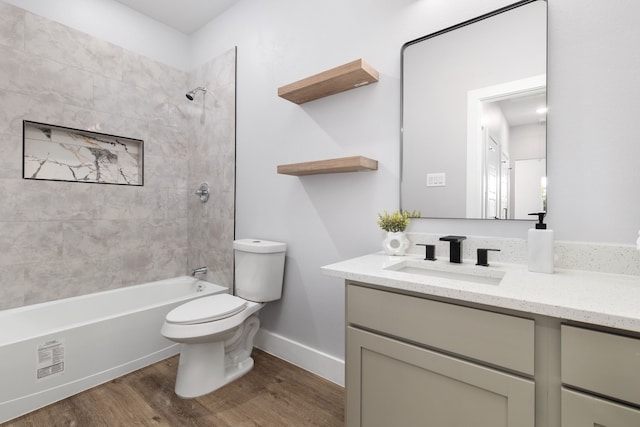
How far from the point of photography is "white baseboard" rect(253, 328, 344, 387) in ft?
6.41

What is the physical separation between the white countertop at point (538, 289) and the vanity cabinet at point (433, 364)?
57 mm

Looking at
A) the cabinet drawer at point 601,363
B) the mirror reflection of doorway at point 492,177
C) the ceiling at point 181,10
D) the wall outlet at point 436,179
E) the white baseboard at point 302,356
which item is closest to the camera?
the cabinet drawer at point 601,363

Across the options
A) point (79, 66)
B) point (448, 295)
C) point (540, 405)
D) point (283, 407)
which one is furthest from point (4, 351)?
point (540, 405)

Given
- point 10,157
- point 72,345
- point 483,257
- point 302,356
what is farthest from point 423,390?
point 10,157

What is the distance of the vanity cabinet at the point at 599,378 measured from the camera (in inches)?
28.4

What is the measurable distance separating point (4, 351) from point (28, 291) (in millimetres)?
726

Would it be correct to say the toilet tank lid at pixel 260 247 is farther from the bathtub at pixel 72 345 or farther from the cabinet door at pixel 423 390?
the cabinet door at pixel 423 390

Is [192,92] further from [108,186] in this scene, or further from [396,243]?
[396,243]

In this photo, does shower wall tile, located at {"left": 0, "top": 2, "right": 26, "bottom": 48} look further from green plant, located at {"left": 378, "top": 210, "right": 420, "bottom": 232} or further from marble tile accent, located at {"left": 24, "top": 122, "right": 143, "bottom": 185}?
green plant, located at {"left": 378, "top": 210, "right": 420, "bottom": 232}

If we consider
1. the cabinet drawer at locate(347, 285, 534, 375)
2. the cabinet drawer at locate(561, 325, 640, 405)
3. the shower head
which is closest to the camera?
the cabinet drawer at locate(561, 325, 640, 405)

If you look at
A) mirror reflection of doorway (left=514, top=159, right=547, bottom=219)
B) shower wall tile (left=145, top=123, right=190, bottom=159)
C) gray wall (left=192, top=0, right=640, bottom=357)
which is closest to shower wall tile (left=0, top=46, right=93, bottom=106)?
shower wall tile (left=145, top=123, right=190, bottom=159)

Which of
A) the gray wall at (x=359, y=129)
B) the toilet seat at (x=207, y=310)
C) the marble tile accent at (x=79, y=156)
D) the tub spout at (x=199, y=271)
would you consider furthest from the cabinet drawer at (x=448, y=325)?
the marble tile accent at (x=79, y=156)

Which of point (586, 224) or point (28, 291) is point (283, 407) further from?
point (28, 291)

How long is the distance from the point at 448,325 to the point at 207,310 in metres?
1.42
